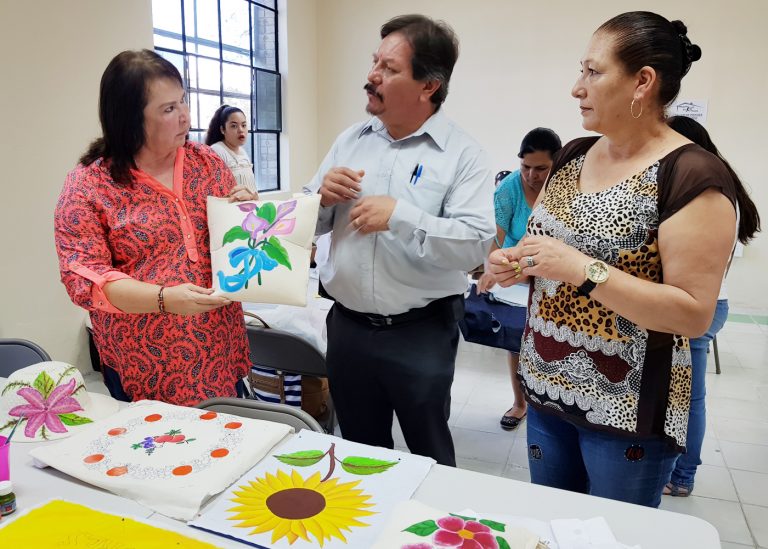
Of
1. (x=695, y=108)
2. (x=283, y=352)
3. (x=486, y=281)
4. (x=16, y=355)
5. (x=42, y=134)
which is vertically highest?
(x=695, y=108)

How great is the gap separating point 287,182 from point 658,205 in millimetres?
6022

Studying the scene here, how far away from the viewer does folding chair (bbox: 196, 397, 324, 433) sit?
1.36 metres

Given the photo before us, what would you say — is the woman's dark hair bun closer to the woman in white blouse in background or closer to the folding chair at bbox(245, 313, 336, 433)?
the folding chair at bbox(245, 313, 336, 433)

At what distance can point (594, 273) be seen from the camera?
1166 millimetres

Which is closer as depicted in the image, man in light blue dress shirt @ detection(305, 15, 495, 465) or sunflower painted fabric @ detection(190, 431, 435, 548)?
sunflower painted fabric @ detection(190, 431, 435, 548)

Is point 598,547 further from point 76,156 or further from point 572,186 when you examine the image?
point 76,156

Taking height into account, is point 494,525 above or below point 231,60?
below

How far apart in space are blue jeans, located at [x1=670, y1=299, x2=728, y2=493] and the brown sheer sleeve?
103 cm

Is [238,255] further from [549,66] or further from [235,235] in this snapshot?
[549,66]

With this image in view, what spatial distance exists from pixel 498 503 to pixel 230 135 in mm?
4563

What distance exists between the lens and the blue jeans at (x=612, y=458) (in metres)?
1.25

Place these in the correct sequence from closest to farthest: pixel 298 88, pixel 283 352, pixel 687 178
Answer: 1. pixel 687 178
2. pixel 283 352
3. pixel 298 88

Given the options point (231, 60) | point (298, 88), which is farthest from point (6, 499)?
point (298, 88)

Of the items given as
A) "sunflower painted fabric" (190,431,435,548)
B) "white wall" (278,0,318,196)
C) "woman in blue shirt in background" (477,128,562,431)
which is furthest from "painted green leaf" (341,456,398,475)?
"white wall" (278,0,318,196)
